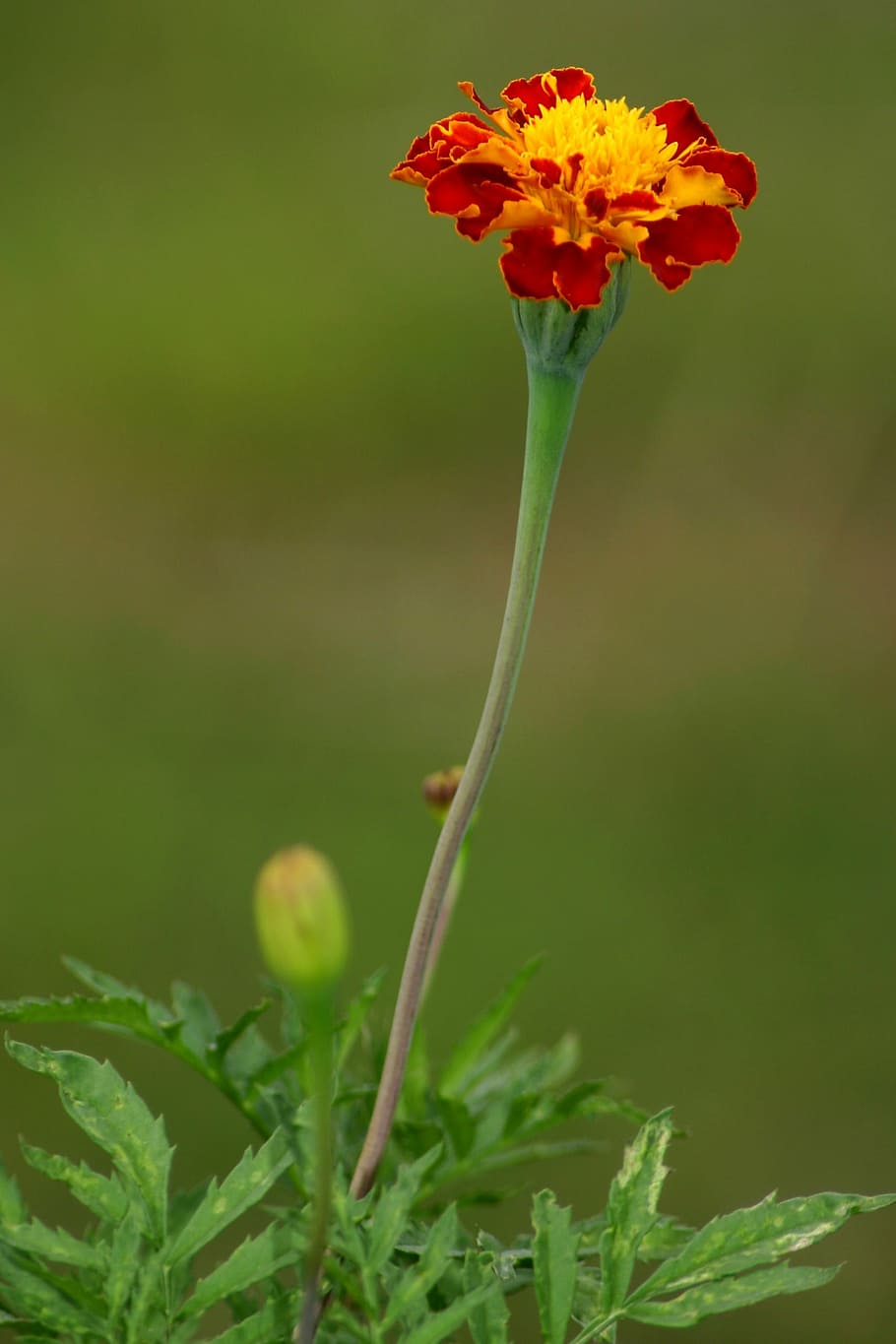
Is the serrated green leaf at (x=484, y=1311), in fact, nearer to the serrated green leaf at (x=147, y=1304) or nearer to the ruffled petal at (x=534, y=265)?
the serrated green leaf at (x=147, y=1304)

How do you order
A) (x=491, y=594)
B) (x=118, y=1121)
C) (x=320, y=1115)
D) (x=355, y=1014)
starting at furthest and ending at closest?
1. (x=491, y=594)
2. (x=355, y=1014)
3. (x=118, y=1121)
4. (x=320, y=1115)

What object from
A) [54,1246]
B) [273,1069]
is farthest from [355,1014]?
[54,1246]

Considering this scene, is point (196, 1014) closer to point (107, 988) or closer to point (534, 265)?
point (107, 988)

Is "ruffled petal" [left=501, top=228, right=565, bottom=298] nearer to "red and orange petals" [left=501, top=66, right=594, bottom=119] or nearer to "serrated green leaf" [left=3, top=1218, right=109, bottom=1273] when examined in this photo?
"red and orange petals" [left=501, top=66, right=594, bottom=119]

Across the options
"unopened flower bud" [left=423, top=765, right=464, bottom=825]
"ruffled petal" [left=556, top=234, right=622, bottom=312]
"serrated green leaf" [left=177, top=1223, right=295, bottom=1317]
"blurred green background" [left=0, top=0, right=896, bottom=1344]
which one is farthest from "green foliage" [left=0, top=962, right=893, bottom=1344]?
"blurred green background" [left=0, top=0, right=896, bottom=1344]

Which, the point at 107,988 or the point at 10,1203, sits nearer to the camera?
the point at 10,1203

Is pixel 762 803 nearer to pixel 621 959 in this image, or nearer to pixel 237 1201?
pixel 621 959
